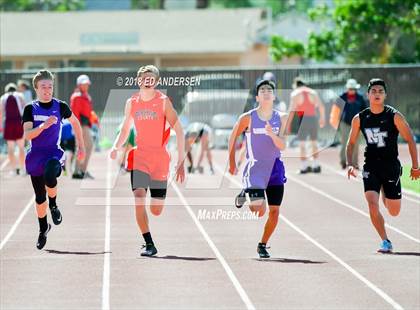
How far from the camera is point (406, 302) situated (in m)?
191

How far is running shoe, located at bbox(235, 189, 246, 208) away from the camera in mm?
10162

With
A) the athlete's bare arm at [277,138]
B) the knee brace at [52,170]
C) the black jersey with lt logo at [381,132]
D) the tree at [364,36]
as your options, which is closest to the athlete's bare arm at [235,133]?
the athlete's bare arm at [277,138]

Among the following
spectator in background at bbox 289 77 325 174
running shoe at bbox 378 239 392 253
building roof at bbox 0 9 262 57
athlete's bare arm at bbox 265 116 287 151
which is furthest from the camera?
building roof at bbox 0 9 262 57

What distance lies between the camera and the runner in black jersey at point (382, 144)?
31.6ft

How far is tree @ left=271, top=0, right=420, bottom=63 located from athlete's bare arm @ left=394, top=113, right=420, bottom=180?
6700 centimetres

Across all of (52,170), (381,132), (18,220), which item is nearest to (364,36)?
(18,220)

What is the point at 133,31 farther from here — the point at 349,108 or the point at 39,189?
the point at 39,189

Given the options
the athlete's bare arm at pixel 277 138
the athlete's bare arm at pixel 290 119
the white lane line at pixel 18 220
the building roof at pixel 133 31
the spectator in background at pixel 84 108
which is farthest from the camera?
the building roof at pixel 133 31

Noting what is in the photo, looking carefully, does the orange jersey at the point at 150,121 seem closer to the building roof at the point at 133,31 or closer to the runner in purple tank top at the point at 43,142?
the runner in purple tank top at the point at 43,142

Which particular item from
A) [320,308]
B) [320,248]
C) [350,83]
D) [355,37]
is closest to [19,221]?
[320,248]

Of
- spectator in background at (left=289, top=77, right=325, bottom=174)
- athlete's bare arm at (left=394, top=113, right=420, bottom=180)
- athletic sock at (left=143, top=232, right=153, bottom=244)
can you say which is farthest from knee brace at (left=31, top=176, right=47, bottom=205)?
athlete's bare arm at (left=394, top=113, right=420, bottom=180)

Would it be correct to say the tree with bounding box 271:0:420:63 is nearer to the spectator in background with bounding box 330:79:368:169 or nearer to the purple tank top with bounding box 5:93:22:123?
the spectator in background with bounding box 330:79:368:169

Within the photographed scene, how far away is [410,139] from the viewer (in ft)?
31.4

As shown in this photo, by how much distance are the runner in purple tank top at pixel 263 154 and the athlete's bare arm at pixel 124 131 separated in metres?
0.73
